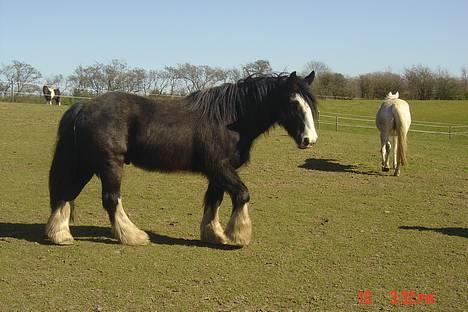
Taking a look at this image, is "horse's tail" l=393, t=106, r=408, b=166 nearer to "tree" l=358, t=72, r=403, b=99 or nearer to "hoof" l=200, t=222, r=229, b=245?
"hoof" l=200, t=222, r=229, b=245

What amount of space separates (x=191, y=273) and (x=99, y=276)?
36.7 inches

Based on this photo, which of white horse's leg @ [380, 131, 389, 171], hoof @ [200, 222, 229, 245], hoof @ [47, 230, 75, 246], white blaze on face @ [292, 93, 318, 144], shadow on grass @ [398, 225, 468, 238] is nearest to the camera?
white blaze on face @ [292, 93, 318, 144]

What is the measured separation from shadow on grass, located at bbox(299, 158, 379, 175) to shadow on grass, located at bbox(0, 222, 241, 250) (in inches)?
265

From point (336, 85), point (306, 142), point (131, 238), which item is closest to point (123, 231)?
point (131, 238)

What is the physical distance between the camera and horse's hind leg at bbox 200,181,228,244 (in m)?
6.04

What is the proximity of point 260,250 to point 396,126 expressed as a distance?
6.85 metres

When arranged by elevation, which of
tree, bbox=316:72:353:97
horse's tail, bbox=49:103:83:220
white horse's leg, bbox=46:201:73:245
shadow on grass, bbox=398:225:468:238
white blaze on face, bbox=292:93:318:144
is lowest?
shadow on grass, bbox=398:225:468:238

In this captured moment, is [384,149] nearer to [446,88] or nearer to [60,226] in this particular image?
[60,226]

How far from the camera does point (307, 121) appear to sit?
554cm

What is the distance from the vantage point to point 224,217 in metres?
7.36

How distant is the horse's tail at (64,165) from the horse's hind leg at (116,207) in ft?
1.57

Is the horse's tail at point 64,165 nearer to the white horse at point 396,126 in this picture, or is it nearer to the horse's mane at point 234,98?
the horse's mane at point 234,98

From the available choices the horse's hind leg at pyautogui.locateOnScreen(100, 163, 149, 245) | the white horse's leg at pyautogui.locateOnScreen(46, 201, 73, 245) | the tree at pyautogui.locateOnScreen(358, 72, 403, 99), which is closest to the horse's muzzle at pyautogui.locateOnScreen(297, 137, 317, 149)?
the horse's hind leg at pyautogui.locateOnScreen(100, 163, 149, 245)

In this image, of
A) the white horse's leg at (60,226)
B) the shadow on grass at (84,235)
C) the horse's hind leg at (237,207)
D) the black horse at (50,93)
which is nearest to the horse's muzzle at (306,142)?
the horse's hind leg at (237,207)
